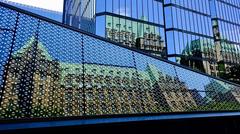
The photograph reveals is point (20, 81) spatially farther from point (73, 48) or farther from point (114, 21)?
point (114, 21)

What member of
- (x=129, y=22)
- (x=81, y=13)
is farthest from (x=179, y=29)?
(x=81, y=13)

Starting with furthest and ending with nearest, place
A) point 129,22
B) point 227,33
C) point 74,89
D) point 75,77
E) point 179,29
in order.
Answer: point 227,33 < point 179,29 < point 129,22 < point 75,77 < point 74,89

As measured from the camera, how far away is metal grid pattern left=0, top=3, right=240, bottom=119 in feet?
10.4

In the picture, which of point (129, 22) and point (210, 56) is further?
point (210, 56)

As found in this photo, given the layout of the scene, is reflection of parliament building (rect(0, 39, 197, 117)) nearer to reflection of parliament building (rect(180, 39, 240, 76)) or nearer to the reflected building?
the reflected building

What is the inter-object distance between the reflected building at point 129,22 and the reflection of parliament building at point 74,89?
22622mm

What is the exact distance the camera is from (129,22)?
3039 centimetres

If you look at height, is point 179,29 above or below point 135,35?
above

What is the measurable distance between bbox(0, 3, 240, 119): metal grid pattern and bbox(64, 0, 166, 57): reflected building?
2227 centimetres

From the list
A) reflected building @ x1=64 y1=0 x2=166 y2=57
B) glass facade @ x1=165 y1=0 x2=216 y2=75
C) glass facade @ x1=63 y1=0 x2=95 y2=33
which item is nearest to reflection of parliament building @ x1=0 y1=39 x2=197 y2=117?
reflected building @ x1=64 y1=0 x2=166 y2=57

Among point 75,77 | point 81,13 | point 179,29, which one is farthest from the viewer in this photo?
point 81,13

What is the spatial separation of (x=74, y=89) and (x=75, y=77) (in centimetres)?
21

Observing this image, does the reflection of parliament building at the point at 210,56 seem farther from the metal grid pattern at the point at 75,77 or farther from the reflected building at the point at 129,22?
the metal grid pattern at the point at 75,77

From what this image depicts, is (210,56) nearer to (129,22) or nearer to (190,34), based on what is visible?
(190,34)
